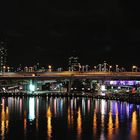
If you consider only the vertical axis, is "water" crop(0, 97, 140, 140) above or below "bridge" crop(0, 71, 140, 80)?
below

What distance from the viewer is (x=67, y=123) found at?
40.0 m

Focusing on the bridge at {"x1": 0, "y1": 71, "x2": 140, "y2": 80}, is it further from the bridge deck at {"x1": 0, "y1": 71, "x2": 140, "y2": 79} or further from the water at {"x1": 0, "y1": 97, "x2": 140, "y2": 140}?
the water at {"x1": 0, "y1": 97, "x2": 140, "y2": 140}

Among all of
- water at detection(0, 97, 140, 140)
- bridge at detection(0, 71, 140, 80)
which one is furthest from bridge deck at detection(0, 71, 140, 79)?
water at detection(0, 97, 140, 140)

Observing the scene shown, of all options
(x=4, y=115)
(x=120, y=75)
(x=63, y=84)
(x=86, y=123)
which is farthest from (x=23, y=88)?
(x=86, y=123)

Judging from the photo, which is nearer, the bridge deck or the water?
the water

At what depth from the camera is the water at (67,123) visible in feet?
110

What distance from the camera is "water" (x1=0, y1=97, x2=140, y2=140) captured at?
33628 mm

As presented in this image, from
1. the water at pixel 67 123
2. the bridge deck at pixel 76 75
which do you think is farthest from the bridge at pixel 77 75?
the water at pixel 67 123

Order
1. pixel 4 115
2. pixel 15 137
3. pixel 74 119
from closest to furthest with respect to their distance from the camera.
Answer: pixel 15 137 → pixel 74 119 → pixel 4 115

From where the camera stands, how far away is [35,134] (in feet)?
112

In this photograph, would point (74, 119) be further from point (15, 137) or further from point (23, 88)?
point (23, 88)

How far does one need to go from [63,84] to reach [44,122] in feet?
190

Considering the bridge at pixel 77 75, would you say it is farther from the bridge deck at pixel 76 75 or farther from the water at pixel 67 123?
the water at pixel 67 123

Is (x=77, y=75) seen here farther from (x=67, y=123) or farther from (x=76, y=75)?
(x=67, y=123)
